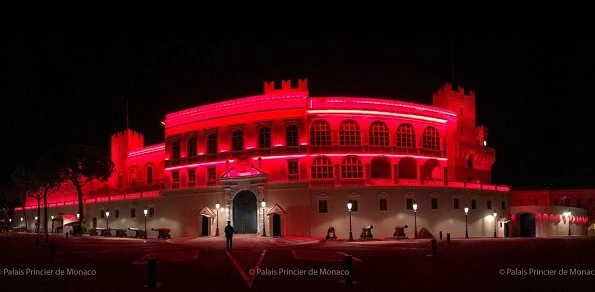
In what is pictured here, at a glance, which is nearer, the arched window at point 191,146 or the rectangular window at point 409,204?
the rectangular window at point 409,204

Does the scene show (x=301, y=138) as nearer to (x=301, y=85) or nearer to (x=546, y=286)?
(x=301, y=85)

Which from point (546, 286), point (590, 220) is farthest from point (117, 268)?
point (590, 220)

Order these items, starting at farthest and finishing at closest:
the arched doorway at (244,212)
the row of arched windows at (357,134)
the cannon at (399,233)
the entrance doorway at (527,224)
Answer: the entrance doorway at (527,224), the arched doorway at (244,212), the row of arched windows at (357,134), the cannon at (399,233)

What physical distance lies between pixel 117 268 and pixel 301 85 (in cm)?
3347

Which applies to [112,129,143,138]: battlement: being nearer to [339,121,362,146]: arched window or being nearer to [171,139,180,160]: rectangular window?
[171,139,180,160]: rectangular window

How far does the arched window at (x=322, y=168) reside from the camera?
170 ft

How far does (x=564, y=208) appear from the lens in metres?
69.4

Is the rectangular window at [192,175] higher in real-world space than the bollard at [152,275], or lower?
higher

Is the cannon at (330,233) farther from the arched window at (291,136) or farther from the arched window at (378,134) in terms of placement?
the arched window at (378,134)

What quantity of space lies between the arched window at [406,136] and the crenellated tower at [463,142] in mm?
6166

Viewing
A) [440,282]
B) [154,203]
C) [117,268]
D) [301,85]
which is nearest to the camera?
[440,282]

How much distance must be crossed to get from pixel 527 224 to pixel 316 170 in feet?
92.5

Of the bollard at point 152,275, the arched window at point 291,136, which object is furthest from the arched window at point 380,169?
the bollard at point 152,275

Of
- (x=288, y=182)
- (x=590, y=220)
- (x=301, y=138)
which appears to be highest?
(x=301, y=138)
